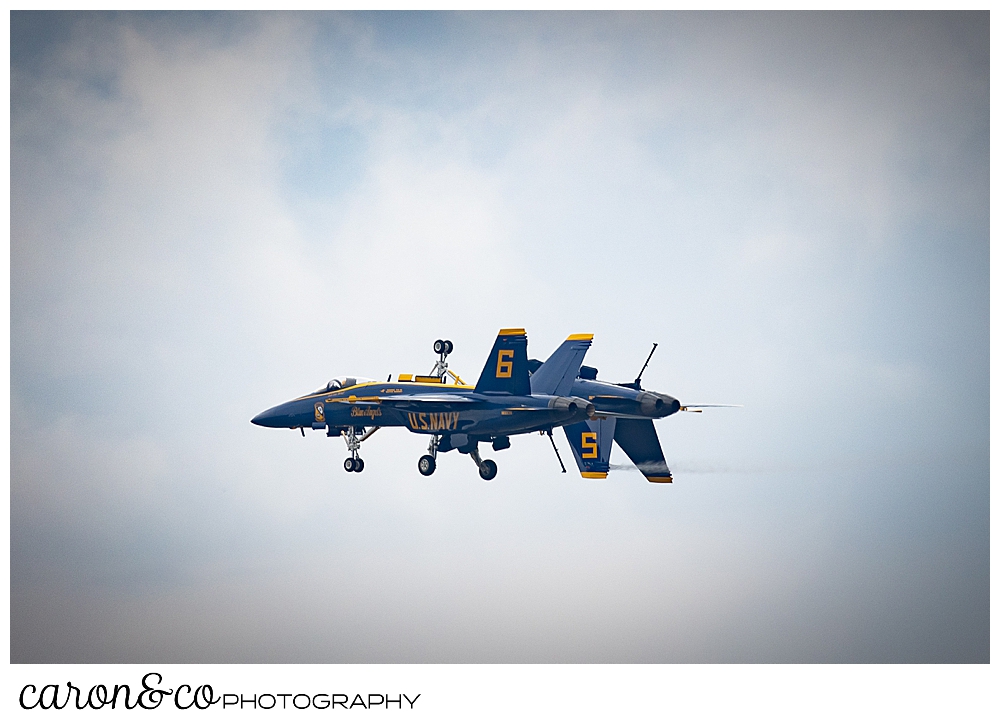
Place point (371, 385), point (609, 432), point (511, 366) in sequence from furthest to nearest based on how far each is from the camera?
point (609, 432) < point (371, 385) < point (511, 366)

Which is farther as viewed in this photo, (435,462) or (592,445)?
(592,445)

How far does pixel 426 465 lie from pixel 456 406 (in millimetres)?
2880

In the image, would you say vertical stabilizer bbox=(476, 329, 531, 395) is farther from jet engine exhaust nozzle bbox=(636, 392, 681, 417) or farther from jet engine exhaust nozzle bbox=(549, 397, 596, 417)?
jet engine exhaust nozzle bbox=(636, 392, 681, 417)

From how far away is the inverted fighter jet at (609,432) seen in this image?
44.7 metres

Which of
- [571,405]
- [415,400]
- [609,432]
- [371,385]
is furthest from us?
[609,432]

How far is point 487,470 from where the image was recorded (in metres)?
44.2

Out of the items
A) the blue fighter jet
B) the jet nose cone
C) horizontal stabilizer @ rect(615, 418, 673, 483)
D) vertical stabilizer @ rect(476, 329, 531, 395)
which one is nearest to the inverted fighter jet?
horizontal stabilizer @ rect(615, 418, 673, 483)

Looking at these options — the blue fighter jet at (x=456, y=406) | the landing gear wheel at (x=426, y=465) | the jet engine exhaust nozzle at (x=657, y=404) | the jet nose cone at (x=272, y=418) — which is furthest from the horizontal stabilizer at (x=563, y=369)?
the jet nose cone at (x=272, y=418)

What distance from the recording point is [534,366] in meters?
45.9

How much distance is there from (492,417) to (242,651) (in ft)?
55.2

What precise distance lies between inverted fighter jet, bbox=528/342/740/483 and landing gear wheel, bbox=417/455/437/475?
12.6 ft

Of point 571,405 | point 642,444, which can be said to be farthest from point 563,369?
point 642,444

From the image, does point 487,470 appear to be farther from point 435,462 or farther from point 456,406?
point 456,406

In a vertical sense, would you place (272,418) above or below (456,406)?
above
